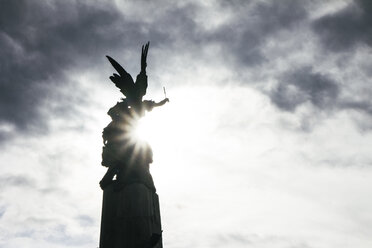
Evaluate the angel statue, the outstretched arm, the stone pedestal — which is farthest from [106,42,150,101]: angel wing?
the stone pedestal

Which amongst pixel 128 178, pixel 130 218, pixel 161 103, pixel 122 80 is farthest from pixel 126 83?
pixel 130 218

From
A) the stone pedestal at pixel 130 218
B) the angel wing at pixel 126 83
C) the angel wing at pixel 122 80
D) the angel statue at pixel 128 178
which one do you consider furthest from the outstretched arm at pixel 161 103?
the stone pedestal at pixel 130 218

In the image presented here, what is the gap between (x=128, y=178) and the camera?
29.1 ft

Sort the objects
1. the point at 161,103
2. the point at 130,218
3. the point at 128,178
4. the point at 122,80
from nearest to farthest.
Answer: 1. the point at 130,218
2. the point at 128,178
3. the point at 122,80
4. the point at 161,103

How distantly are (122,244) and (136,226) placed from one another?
54cm

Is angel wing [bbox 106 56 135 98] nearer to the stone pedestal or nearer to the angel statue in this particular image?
the angel statue

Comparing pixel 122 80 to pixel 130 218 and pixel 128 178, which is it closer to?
pixel 128 178

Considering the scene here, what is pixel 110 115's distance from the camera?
10062 mm

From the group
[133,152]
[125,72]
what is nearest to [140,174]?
[133,152]

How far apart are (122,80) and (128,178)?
3418 millimetres

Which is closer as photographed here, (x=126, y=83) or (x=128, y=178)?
(x=128, y=178)

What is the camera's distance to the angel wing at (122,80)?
1045 cm

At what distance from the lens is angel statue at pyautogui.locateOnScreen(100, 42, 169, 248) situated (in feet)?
26.7

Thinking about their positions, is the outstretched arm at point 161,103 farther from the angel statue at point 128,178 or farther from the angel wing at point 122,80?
the angel wing at point 122,80
